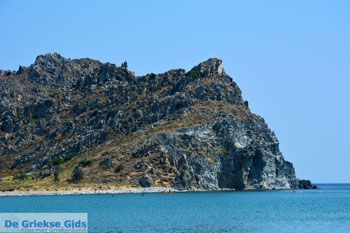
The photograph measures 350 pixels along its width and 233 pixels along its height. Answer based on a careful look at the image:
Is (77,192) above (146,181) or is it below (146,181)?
below

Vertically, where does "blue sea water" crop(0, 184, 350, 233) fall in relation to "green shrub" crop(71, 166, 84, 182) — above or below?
below

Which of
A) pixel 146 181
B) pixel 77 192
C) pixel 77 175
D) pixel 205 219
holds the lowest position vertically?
pixel 205 219

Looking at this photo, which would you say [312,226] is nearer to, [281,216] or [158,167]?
[281,216]

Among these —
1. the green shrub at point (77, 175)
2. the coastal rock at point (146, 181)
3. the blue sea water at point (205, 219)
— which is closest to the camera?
the blue sea water at point (205, 219)

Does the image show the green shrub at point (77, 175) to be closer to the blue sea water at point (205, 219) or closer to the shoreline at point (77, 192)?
the shoreline at point (77, 192)

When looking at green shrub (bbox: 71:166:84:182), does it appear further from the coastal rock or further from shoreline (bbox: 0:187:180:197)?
the coastal rock

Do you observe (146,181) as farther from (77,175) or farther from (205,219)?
(205,219)

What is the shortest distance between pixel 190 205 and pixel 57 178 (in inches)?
2913

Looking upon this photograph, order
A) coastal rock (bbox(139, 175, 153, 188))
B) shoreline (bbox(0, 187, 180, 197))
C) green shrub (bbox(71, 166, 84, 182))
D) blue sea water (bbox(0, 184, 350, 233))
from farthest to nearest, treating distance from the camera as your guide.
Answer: green shrub (bbox(71, 166, 84, 182)) → coastal rock (bbox(139, 175, 153, 188)) → shoreline (bbox(0, 187, 180, 197)) → blue sea water (bbox(0, 184, 350, 233))

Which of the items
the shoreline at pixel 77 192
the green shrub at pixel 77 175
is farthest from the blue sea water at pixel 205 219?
the green shrub at pixel 77 175

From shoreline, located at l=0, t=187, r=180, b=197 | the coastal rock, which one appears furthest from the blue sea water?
the coastal rock

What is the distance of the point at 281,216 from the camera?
108 meters

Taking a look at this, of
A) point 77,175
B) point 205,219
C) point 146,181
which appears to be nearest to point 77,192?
point 77,175

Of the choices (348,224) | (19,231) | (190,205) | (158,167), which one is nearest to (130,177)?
(158,167)
